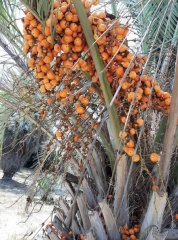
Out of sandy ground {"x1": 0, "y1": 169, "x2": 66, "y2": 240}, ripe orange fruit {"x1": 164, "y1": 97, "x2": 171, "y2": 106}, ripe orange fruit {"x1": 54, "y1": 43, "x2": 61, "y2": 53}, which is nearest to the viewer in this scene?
ripe orange fruit {"x1": 54, "y1": 43, "x2": 61, "y2": 53}

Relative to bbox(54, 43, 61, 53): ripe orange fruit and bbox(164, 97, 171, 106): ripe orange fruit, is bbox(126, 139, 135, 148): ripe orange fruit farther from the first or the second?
bbox(54, 43, 61, 53): ripe orange fruit

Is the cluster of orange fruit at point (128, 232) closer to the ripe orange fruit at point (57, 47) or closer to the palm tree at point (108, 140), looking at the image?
the palm tree at point (108, 140)

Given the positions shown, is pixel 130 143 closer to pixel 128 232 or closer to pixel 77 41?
pixel 77 41

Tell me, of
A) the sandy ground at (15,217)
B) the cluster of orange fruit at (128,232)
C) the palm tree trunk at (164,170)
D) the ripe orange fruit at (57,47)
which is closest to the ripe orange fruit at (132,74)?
the palm tree trunk at (164,170)

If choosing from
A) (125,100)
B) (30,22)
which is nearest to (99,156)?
(125,100)

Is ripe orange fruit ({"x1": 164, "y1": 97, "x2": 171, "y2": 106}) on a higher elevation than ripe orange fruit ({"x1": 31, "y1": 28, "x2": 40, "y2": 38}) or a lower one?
lower

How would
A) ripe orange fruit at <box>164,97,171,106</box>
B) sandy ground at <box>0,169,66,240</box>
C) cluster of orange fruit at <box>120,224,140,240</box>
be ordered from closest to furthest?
ripe orange fruit at <box>164,97,171,106</box> → cluster of orange fruit at <box>120,224,140,240</box> → sandy ground at <box>0,169,66,240</box>

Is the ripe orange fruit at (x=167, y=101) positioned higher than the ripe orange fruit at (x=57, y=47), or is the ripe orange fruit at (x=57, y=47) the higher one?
the ripe orange fruit at (x=57, y=47)

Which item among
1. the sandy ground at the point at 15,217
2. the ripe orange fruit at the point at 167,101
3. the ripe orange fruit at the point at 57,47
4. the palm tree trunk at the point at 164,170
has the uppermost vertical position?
the ripe orange fruit at the point at 57,47

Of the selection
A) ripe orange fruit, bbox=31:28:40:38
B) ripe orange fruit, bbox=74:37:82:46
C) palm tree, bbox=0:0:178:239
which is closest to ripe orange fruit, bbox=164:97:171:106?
palm tree, bbox=0:0:178:239

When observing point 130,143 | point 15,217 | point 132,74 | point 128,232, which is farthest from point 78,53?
point 15,217

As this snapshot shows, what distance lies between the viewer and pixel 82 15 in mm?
1129

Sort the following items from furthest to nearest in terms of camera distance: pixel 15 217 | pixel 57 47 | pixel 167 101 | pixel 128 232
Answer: pixel 15 217 < pixel 128 232 < pixel 167 101 < pixel 57 47

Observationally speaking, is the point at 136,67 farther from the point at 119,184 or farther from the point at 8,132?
the point at 8,132
